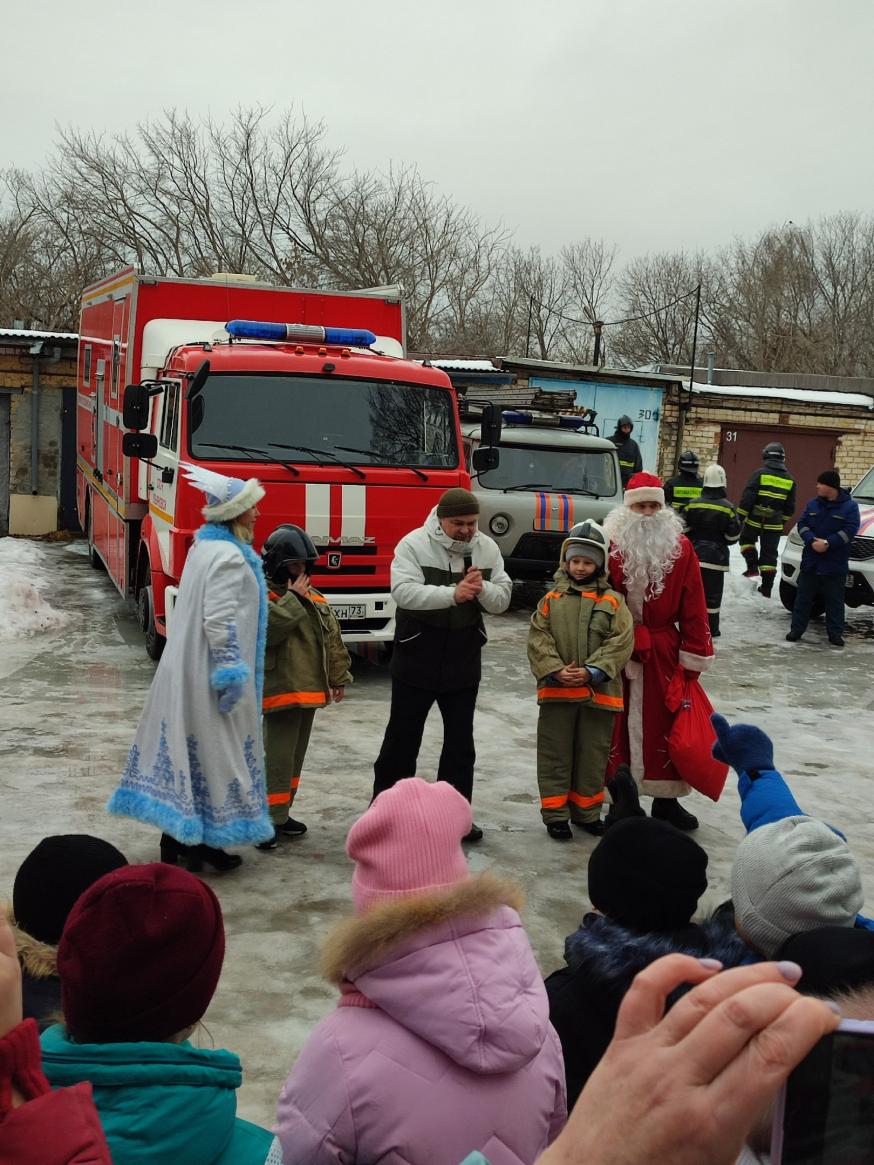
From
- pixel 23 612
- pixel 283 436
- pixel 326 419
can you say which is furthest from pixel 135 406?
pixel 23 612

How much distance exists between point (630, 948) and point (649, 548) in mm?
3519

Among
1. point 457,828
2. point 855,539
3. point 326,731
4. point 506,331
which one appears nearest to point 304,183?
point 506,331

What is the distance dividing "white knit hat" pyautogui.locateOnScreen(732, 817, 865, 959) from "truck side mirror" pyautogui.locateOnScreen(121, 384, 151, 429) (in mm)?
7286

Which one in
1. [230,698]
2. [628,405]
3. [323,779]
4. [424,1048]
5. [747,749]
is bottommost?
[323,779]

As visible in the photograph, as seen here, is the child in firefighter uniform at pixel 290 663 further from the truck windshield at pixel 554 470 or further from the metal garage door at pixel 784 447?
the metal garage door at pixel 784 447

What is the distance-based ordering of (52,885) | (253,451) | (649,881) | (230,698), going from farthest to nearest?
(253,451), (230,698), (52,885), (649,881)

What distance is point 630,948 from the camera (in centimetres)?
231

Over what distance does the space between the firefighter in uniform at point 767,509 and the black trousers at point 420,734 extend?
7897 mm

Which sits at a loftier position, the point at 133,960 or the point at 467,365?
the point at 467,365

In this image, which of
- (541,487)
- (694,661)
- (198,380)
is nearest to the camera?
(694,661)

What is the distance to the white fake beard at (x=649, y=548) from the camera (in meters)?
5.61

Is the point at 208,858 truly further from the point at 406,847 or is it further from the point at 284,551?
the point at 406,847

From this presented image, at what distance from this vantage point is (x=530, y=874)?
5086mm

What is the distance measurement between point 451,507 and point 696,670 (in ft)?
5.24
